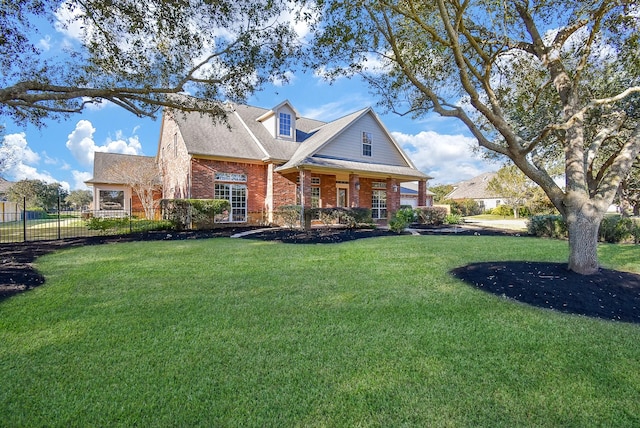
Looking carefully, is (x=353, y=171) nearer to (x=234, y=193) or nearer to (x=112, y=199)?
(x=234, y=193)

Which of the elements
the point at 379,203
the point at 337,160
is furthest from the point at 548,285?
the point at 379,203

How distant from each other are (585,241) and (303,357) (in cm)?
555

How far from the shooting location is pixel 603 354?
3.17 meters

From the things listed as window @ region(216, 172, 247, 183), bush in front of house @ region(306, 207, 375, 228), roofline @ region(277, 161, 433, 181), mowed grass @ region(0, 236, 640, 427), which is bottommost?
mowed grass @ region(0, 236, 640, 427)

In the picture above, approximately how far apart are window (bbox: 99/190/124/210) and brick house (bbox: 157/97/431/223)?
6.69m

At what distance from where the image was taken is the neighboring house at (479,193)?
4730 cm

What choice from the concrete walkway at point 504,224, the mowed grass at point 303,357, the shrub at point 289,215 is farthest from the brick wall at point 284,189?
the concrete walkway at point 504,224

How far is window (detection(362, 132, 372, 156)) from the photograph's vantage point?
64.2ft

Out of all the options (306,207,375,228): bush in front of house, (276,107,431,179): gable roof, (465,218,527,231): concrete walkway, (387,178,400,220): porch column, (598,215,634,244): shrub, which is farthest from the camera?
(387,178,400,220): porch column

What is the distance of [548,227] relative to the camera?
14.0 metres

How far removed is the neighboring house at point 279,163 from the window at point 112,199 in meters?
6.43

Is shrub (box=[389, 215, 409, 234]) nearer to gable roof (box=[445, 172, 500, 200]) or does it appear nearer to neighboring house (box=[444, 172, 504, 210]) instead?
neighboring house (box=[444, 172, 504, 210])

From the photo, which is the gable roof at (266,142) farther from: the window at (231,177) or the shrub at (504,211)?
the shrub at (504,211)

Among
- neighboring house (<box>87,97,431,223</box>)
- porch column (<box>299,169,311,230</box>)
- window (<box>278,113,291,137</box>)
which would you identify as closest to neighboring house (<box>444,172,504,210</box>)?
neighboring house (<box>87,97,431,223</box>)
